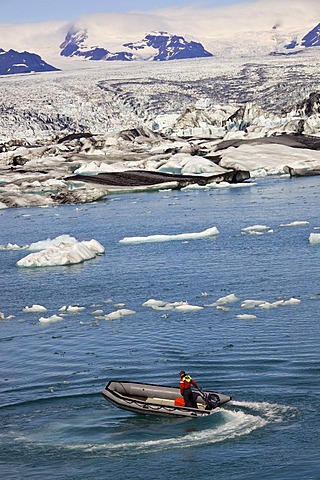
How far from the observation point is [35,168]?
67.0 metres

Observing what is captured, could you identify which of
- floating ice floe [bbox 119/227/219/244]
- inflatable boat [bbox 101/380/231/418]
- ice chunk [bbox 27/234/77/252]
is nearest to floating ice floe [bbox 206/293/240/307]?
inflatable boat [bbox 101/380/231/418]

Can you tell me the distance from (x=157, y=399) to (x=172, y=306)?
298 inches

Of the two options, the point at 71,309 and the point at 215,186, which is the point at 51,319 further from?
the point at 215,186

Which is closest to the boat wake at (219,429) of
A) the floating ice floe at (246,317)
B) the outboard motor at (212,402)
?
the outboard motor at (212,402)

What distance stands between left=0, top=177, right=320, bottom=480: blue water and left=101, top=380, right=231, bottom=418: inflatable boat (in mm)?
187

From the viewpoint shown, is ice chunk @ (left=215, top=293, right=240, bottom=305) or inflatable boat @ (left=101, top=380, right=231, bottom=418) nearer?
inflatable boat @ (left=101, top=380, right=231, bottom=418)

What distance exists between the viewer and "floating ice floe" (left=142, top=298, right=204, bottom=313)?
940 inches

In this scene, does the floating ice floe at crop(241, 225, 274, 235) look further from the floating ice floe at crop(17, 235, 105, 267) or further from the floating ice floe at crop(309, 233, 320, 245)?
the floating ice floe at crop(17, 235, 105, 267)

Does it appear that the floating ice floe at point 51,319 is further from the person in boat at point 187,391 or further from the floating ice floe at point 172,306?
the person in boat at point 187,391

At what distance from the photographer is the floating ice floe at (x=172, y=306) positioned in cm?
2388

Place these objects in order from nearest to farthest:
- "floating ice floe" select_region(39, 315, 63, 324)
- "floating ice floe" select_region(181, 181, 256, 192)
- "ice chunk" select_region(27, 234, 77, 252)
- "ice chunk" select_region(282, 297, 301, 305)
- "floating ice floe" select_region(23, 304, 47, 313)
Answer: "ice chunk" select_region(282, 297, 301, 305) → "floating ice floe" select_region(39, 315, 63, 324) → "floating ice floe" select_region(23, 304, 47, 313) → "ice chunk" select_region(27, 234, 77, 252) → "floating ice floe" select_region(181, 181, 256, 192)

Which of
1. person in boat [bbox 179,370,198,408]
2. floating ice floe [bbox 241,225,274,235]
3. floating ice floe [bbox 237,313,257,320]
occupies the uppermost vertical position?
person in boat [bbox 179,370,198,408]

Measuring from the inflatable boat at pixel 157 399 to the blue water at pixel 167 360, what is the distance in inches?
7.3

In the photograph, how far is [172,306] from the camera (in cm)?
2438
